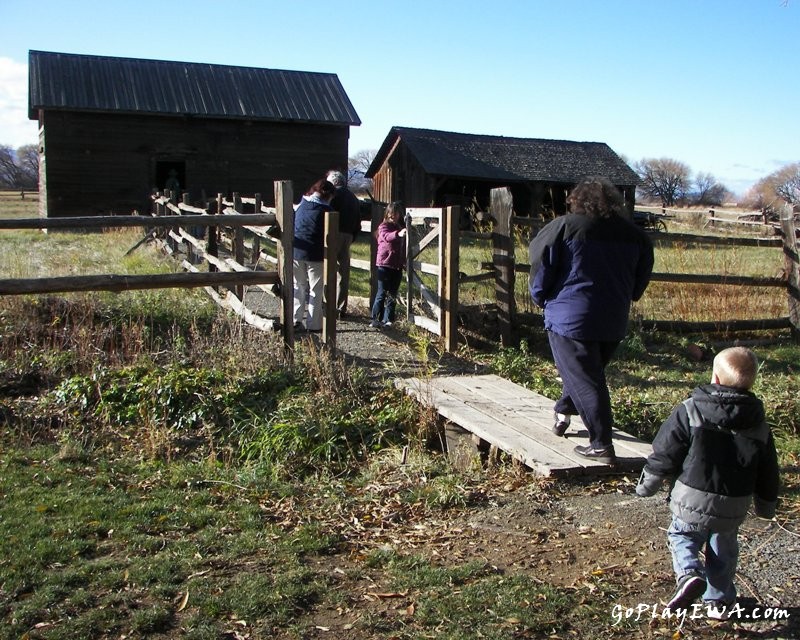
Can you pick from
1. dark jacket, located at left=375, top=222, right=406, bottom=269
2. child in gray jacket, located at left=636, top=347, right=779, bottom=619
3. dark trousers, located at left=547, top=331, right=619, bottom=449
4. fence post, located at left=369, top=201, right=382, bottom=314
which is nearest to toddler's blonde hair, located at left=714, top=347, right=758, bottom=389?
child in gray jacket, located at left=636, top=347, right=779, bottom=619

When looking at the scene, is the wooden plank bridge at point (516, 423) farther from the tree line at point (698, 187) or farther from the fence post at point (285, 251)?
the tree line at point (698, 187)

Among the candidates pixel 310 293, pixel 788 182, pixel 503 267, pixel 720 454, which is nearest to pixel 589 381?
pixel 720 454

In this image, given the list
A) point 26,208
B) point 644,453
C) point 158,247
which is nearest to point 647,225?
point 158,247

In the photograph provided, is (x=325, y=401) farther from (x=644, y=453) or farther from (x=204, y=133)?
(x=204, y=133)

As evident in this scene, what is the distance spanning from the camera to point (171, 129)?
24.3m

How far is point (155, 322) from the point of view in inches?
354

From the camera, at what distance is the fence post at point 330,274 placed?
7.65 m

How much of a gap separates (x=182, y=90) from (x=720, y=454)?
23808 millimetres

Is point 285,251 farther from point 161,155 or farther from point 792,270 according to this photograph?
point 161,155

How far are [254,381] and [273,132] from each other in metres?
19.7

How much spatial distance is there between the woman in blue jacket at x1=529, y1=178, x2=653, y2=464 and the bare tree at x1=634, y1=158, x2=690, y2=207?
61320 mm

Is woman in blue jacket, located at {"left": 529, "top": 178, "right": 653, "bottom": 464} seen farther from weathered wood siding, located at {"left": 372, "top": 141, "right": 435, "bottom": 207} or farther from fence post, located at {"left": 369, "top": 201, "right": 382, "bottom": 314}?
weathered wood siding, located at {"left": 372, "top": 141, "right": 435, "bottom": 207}

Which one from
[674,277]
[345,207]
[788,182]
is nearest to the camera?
[345,207]

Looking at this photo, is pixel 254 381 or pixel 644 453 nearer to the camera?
pixel 644 453
